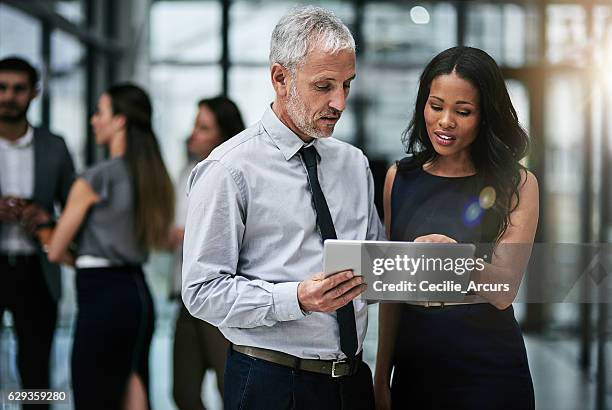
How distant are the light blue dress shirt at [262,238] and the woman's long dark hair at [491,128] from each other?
28 cm

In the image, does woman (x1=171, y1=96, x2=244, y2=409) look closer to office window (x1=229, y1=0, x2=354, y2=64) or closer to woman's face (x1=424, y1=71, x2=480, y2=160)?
woman's face (x1=424, y1=71, x2=480, y2=160)

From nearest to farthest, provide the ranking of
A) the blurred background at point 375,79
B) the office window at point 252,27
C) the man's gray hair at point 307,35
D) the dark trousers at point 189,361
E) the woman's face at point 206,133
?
1. the man's gray hair at point 307,35
2. the blurred background at point 375,79
3. the woman's face at point 206,133
4. the dark trousers at point 189,361
5. the office window at point 252,27

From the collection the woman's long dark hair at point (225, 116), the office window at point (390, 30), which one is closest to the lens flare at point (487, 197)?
the woman's long dark hair at point (225, 116)

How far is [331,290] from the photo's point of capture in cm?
169

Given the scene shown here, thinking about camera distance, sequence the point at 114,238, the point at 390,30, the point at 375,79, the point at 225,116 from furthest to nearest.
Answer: the point at 390,30 < the point at 375,79 < the point at 225,116 < the point at 114,238

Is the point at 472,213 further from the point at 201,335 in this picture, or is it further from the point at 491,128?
the point at 201,335

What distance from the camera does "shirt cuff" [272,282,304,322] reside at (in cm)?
177

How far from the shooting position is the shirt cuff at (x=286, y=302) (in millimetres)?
1767

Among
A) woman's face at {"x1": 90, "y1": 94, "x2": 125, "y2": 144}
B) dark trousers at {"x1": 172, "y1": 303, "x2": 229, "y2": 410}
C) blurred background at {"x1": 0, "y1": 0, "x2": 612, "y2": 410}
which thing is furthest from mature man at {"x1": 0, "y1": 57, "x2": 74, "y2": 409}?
dark trousers at {"x1": 172, "y1": 303, "x2": 229, "y2": 410}

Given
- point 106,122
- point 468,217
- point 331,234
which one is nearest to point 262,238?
point 331,234

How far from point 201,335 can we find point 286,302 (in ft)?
5.59

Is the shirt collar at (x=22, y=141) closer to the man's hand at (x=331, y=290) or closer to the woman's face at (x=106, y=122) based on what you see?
the woman's face at (x=106, y=122)

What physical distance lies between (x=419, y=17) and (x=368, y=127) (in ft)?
2.30

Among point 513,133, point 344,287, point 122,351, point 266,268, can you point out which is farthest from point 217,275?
point 122,351
